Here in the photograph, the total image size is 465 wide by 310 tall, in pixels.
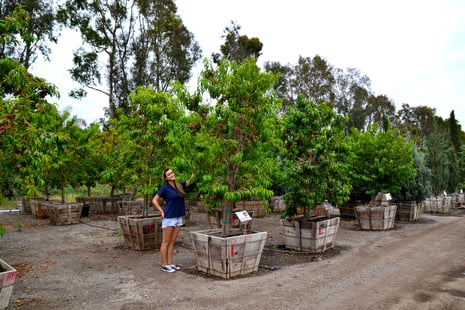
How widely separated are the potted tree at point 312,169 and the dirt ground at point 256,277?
1.42ft

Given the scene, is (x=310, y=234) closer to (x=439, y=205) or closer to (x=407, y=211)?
(x=407, y=211)

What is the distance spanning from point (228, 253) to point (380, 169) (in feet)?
26.1

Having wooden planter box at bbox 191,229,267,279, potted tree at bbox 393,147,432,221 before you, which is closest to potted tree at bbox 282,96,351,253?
wooden planter box at bbox 191,229,267,279

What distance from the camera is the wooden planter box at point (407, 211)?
1533 centimetres

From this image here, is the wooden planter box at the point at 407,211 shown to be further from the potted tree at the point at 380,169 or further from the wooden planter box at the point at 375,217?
the wooden planter box at the point at 375,217

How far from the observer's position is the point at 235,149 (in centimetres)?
737

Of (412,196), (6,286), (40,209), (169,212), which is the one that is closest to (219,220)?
(169,212)

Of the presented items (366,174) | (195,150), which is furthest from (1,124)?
(366,174)

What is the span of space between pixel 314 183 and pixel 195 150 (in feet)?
10.6

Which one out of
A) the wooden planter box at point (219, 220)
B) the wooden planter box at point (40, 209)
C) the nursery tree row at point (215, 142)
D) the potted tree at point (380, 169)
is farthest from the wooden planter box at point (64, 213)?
the potted tree at point (380, 169)

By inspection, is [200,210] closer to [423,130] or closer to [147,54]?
[147,54]

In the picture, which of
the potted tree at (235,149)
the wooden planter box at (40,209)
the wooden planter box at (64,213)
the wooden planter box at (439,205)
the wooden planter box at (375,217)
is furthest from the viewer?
the wooden planter box at (439,205)

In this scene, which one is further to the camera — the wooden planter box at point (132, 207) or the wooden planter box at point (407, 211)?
the wooden planter box at point (407, 211)

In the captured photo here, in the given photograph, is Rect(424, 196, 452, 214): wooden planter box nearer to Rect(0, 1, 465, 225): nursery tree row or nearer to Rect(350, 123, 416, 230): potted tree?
Rect(0, 1, 465, 225): nursery tree row
